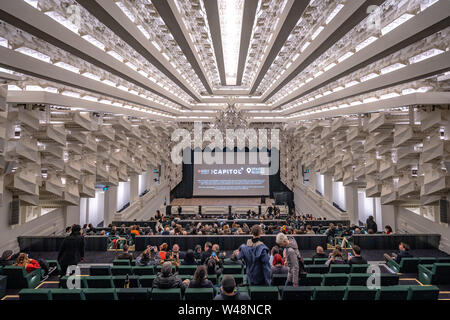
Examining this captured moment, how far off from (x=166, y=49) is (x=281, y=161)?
23124 mm

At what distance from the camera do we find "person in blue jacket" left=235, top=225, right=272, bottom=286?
3898mm

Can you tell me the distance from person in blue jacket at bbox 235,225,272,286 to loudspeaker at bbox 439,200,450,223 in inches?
377

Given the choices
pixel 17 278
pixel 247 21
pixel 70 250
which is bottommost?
pixel 17 278

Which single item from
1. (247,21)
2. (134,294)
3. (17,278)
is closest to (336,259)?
(134,294)

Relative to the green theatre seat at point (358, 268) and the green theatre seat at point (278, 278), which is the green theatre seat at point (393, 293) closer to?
the green theatre seat at point (278, 278)

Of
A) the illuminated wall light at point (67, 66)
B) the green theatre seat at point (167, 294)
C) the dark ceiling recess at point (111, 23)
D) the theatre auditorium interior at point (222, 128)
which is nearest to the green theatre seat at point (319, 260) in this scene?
the theatre auditorium interior at point (222, 128)

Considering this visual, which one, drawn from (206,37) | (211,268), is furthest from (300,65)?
(211,268)

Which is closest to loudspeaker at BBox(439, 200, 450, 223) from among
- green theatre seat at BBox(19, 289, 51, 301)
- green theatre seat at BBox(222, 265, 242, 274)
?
green theatre seat at BBox(222, 265, 242, 274)

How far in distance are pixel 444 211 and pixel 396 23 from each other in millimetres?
8743

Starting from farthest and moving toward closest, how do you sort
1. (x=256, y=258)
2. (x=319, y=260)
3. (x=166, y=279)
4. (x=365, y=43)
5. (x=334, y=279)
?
(x=319, y=260) → (x=365, y=43) → (x=334, y=279) → (x=166, y=279) → (x=256, y=258)

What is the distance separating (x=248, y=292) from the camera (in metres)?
4.24

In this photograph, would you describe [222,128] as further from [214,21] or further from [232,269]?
[232,269]

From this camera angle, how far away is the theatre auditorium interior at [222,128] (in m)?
4.42

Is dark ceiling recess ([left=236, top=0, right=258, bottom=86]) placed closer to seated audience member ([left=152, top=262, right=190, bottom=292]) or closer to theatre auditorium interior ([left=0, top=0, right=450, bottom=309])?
theatre auditorium interior ([left=0, top=0, right=450, bottom=309])
